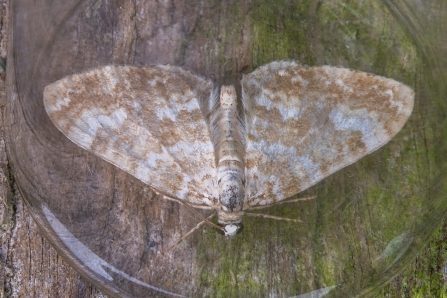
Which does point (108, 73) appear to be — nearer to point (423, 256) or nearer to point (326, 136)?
point (326, 136)

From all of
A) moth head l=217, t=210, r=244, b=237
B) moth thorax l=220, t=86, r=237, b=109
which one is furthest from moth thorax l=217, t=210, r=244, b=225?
moth thorax l=220, t=86, r=237, b=109

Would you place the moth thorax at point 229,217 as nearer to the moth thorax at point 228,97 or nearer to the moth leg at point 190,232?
the moth leg at point 190,232

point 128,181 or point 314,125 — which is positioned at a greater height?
point 314,125

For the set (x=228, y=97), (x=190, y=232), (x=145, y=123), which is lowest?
(x=190, y=232)

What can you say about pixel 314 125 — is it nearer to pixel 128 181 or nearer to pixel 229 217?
pixel 229 217

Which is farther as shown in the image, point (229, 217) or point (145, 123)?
point (145, 123)

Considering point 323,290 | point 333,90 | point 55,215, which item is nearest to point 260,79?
point 333,90

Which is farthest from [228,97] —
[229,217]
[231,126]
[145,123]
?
[229,217]
